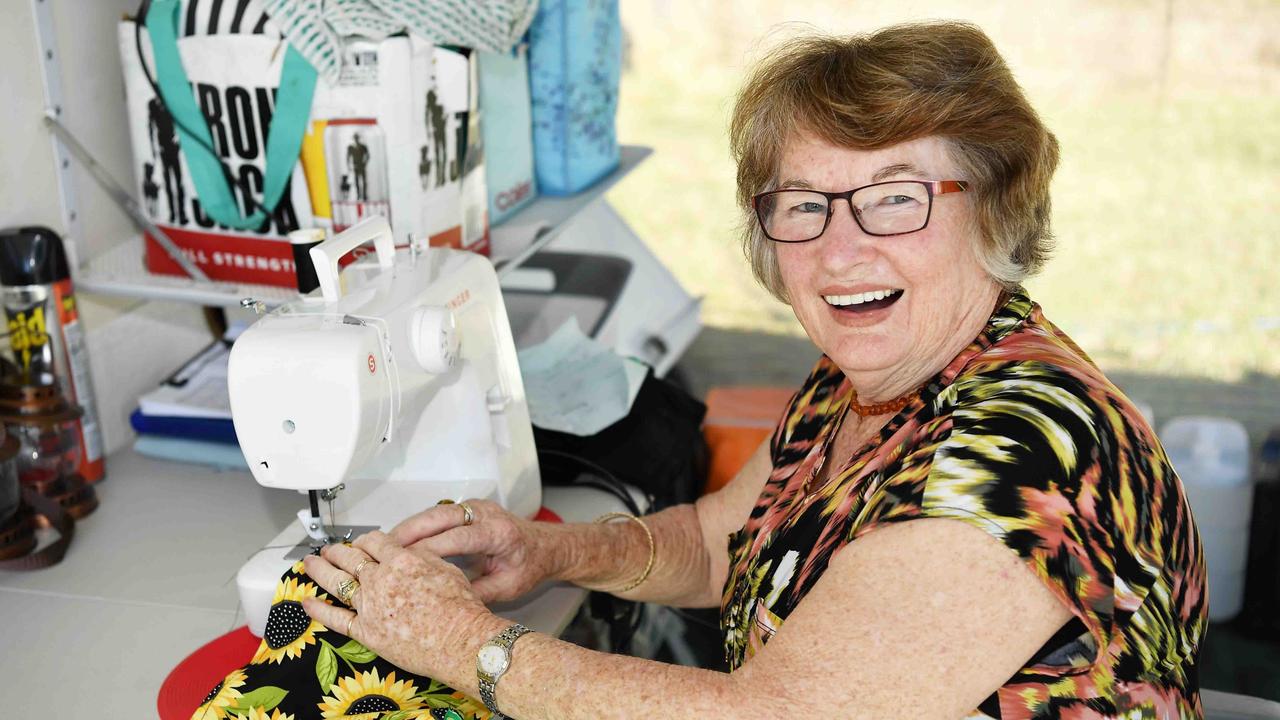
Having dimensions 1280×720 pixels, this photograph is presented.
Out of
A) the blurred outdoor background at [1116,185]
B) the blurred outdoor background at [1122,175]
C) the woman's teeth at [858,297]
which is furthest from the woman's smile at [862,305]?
the blurred outdoor background at [1122,175]

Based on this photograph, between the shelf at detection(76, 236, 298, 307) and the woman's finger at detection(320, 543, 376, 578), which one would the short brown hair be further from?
the shelf at detection(76, 236, 298, 307)

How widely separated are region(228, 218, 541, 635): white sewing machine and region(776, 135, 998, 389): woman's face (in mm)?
460

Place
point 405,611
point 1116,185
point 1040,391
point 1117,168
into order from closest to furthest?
point 1040,391
point 405,611
point 1116,185
point 1117,168

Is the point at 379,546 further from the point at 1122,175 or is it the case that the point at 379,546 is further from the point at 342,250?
the point at 1122,175

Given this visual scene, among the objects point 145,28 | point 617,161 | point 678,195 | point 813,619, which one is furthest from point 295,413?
point 678,195

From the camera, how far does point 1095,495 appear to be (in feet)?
3.77

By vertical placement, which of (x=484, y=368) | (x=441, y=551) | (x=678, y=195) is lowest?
(x=678, y=195)

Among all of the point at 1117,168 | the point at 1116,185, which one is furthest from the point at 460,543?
the point at 1117,168

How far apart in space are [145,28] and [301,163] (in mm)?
343

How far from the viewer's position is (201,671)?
4.66 ft

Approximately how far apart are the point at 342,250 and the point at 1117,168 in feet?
19.5

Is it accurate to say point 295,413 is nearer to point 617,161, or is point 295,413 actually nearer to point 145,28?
point 145,28

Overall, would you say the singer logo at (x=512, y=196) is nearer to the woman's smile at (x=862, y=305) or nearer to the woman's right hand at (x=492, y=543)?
the woman's right hand at (x=492, y=543)

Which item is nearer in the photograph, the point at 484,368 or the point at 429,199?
the point at 484,368
